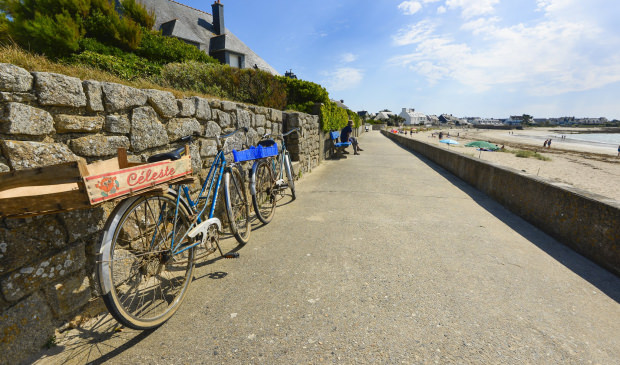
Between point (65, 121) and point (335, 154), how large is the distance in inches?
415

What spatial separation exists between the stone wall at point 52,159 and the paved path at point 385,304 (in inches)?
11.6

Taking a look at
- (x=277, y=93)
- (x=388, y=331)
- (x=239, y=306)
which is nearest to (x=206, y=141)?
(x=239, y=306)

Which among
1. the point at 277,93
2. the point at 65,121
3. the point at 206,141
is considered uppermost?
the point at 277,93

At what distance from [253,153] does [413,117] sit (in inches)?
5814

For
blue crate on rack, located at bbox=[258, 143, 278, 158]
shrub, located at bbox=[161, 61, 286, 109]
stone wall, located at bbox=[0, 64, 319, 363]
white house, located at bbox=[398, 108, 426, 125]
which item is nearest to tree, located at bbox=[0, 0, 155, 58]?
shrub, located at bbox=[161, 61, 286, 109]

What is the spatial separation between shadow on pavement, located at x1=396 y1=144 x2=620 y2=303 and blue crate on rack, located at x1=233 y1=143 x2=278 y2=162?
3.83 metres

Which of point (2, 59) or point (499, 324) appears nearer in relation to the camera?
point (2, 59)

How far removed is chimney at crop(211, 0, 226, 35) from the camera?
29.2 meters

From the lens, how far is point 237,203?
143 inches

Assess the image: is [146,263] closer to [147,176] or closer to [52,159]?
[147,176]

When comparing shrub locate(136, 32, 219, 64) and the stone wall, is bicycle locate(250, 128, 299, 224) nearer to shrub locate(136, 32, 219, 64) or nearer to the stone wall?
the stone wall

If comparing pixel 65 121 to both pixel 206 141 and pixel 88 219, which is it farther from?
pixel 206 141

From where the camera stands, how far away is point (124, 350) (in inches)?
68.0

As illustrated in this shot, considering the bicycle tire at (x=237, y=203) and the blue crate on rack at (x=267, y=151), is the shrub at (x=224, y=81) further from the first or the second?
the bicycle tire at (x=237, y=203)
